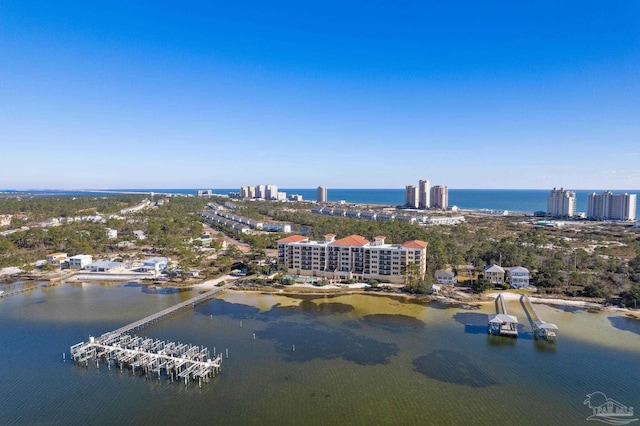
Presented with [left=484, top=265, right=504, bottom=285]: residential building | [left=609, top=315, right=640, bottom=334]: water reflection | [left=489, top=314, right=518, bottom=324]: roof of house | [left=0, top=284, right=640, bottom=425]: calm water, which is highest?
[left=484, top=265, right=504, bottom=285]: residential building

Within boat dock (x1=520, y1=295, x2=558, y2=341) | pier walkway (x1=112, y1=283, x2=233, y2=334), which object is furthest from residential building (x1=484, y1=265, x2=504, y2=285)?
pier walkway (x1=112, y1=283, x2=233, y2=334)

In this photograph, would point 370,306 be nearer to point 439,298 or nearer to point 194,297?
point 439,298

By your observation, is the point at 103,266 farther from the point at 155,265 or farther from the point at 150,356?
the point at 150,356

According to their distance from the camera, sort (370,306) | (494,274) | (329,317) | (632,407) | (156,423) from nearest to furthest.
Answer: (156,423) < (632,407) < (329,317) < (370,306) < (494,274)

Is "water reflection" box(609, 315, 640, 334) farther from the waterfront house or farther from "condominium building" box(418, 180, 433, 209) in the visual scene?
"condominium building" box(418, 180, 433, 209)

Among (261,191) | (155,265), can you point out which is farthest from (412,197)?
(155,265)

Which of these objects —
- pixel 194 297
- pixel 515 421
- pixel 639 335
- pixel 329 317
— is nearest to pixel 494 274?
pixel 639 335
